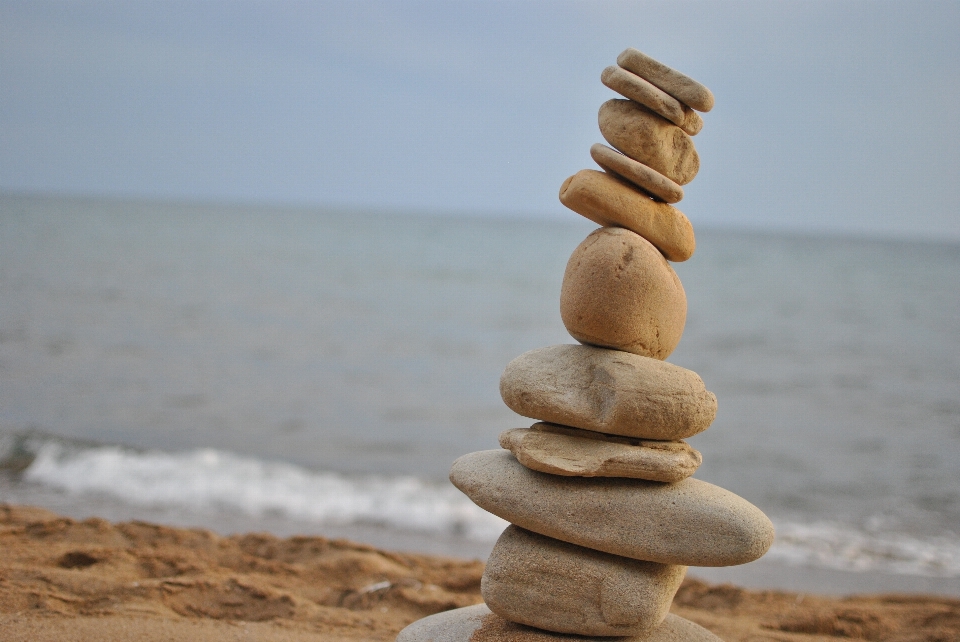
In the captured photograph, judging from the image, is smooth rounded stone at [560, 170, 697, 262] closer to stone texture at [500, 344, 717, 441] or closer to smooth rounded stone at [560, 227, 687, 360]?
smooth rounded stone at [560, 227, 687, 360]

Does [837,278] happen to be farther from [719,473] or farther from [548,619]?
[548,619]

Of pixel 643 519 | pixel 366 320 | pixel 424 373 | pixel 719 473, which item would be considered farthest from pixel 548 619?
pixel 366 320

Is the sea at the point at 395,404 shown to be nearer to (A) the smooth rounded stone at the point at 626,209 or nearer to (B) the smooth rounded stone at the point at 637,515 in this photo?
(B) the smooth rounded stone at the point at 637,515

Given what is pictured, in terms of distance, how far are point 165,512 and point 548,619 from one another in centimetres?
568

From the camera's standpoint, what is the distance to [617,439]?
13.6 feet

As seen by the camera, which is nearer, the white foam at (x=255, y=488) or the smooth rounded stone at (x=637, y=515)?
the smooth rounded stone at (x=637, y=515)

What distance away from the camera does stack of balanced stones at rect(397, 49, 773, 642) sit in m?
3.95

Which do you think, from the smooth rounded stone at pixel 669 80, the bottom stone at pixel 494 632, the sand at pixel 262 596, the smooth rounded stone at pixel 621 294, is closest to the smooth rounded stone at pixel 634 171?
the smooth rounded stone at pixel 621 294

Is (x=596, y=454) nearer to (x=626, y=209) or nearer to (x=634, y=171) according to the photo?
(x=626, y=209)

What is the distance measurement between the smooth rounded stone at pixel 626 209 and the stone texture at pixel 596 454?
1.05 m

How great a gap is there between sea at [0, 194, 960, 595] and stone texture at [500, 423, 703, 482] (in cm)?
392

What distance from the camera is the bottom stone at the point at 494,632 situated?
416cm

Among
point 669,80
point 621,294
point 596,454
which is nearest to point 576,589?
point 596,454

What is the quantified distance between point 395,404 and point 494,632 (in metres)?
9.36
